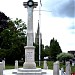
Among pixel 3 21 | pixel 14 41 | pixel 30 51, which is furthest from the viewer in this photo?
pixel 3 21

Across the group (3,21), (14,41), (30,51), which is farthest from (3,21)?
(30,51)

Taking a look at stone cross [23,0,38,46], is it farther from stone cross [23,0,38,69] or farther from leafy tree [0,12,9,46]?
leafy tree [0,12,9,46]

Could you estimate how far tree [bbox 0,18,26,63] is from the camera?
6172 centimetres

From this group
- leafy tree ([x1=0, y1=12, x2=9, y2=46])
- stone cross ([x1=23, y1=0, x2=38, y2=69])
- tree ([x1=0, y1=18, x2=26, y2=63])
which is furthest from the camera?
leafy tree ([x1=0, y1=12, x2=9, y2=46])

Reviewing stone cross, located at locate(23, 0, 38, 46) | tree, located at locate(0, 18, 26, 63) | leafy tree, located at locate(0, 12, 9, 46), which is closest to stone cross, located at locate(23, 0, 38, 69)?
stone cross, located at locate(23, 0, 38, 46)

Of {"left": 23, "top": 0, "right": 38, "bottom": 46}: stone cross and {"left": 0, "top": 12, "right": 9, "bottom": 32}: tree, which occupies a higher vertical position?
{"left": 0, "top": 12, "right": 9, "bottom": 32}: tree

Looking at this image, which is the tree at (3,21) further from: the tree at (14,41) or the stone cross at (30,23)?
the stone cross at (30,23)

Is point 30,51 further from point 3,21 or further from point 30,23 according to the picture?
point 3,21

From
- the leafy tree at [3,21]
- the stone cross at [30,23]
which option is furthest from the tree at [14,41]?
the stone cross at [30,23]

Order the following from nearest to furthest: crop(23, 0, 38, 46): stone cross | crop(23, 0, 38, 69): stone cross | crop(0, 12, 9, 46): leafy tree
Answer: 1. crop(23, 0, 38, 69): stone cross
2. crop(23, 0, 38, 46): stone cross
3. crop(0, 12, 9, 46): leafy tree

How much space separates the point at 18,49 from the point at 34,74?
32885 mm

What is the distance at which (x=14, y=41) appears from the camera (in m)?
62.2

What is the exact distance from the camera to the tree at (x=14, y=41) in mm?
61719

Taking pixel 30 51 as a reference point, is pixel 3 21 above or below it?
above
